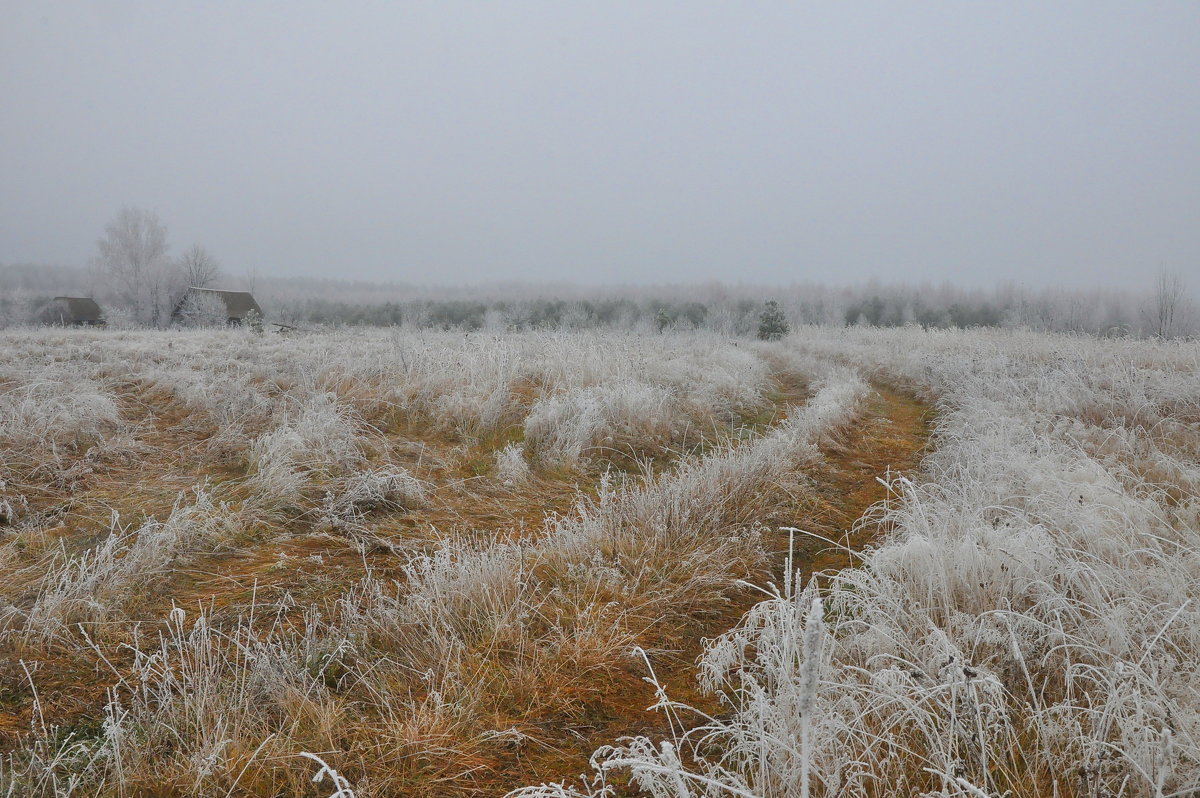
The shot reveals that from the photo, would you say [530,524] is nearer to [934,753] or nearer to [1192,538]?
[934,753]

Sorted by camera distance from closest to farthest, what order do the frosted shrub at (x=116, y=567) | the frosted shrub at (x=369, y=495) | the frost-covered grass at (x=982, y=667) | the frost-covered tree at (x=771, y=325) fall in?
the frost-covered grass at (x=982, y=667) < the frosted shrub at (x=116, y=567) < the frosted shrub at (x=369, y=495) < the frost-covered tree at (x=771, y=325)

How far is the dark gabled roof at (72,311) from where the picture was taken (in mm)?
35562

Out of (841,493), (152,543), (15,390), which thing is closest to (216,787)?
(152,543)

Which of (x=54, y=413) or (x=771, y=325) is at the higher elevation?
(x=771, y=325)

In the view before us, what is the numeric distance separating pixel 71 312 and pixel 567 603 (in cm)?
4754

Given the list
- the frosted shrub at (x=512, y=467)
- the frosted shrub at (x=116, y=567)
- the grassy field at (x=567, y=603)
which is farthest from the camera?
the frosted shrub at (x=512, y=467)

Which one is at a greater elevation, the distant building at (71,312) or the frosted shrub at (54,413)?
the distant building at (71,312)

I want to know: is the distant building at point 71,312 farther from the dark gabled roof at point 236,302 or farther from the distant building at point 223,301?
the dark gabled roof at point 236,302

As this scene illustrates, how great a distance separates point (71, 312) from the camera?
119ft

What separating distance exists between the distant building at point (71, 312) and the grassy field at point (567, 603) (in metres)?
39.8

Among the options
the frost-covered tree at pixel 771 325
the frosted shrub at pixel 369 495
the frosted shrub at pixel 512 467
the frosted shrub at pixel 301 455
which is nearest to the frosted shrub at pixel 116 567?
the frosted shrub at pixel 301 455

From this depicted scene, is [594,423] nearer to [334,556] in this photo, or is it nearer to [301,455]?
[301,455]

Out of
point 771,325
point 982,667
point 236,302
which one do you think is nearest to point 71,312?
point 236,302

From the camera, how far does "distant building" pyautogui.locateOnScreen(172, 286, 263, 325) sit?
32156mm
